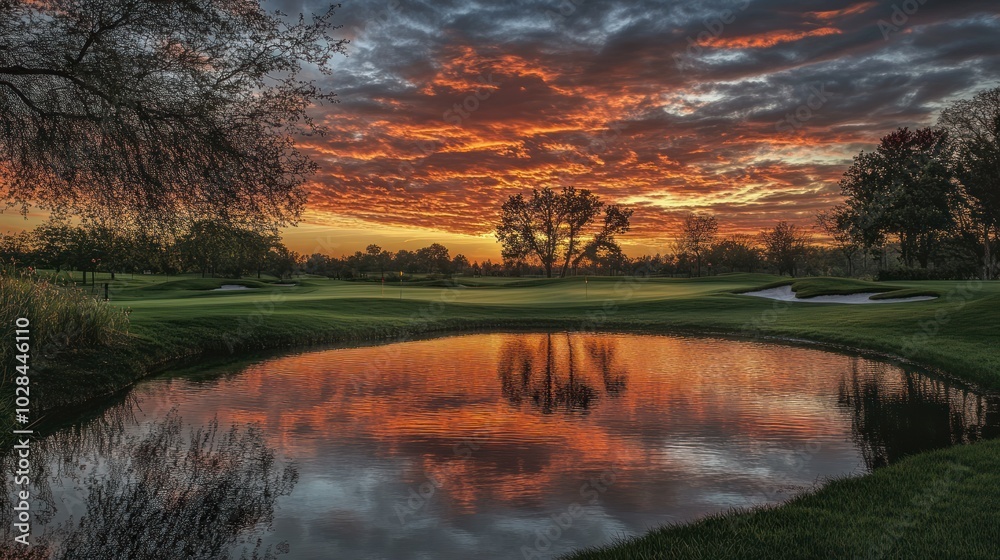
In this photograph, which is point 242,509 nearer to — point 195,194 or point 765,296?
point 195,194

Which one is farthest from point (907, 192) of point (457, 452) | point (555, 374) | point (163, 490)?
point (163, 490)

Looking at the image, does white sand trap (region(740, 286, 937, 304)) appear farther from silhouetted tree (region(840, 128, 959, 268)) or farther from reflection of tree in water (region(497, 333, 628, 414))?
silhouetted tree (region(840, 128, 959, 268))

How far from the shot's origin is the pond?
7.52 meters

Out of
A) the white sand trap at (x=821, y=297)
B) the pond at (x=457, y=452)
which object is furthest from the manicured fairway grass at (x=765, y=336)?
the pond at (x=457, y=452)

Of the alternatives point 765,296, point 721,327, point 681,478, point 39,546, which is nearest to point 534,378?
point 681,478

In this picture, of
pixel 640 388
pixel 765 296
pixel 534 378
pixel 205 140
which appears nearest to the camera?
pixel 205 140

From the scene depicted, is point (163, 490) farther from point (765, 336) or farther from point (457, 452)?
point (765, 336)

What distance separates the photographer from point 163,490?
8859 millimetres

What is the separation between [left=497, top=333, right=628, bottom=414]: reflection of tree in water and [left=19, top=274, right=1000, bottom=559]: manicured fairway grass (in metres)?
7.21

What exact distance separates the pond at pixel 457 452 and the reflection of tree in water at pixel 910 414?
8 centimetres

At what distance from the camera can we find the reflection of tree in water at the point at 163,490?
7098 mm

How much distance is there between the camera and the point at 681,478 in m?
9.38

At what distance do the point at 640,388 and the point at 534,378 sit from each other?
332cm

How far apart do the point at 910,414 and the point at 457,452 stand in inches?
404
